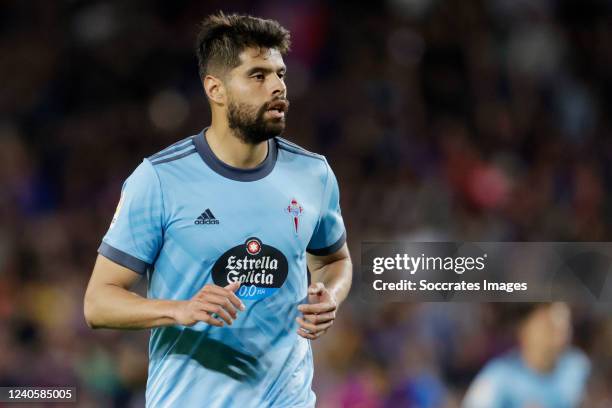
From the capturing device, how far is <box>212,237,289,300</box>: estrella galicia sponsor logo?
316 centimetres

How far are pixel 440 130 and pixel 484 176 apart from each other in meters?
0.58

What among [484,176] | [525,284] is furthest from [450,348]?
[484,176]

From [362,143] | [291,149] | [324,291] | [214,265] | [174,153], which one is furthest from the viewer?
[362,143]

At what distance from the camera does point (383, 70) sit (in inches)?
326

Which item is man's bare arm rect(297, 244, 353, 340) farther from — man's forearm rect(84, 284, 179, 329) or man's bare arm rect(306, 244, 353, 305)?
man's forearm rect(84, 284, 179, 329)

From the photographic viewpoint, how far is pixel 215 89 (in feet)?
11.0

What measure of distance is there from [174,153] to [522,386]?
8.87 ft

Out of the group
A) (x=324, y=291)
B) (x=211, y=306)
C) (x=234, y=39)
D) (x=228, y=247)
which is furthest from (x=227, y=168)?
(x=211, y=306)

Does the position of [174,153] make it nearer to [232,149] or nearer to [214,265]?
[232,149]

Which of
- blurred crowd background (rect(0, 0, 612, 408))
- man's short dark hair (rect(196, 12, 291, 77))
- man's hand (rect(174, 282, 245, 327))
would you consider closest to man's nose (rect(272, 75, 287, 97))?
man's short dark hair (rect(196, 12, 291, 77))

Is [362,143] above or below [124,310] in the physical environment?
above

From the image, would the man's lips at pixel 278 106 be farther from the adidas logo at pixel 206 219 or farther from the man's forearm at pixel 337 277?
the man's forearm at pixel 337 277

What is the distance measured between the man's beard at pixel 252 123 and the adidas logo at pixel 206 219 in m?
0.29

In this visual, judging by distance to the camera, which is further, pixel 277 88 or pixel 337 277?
pixel 337 277
